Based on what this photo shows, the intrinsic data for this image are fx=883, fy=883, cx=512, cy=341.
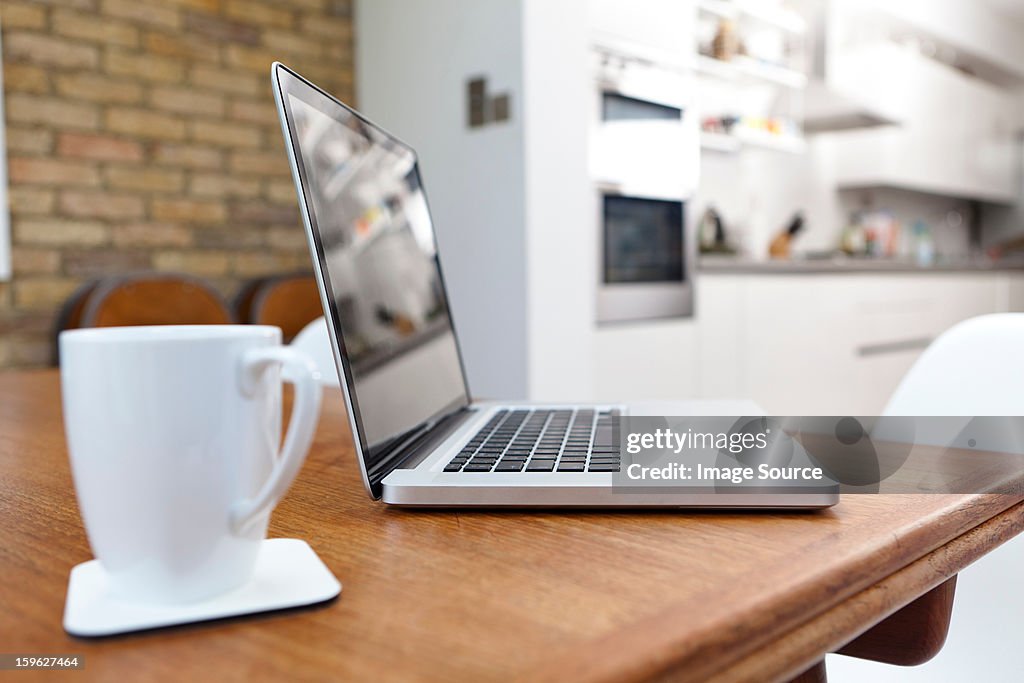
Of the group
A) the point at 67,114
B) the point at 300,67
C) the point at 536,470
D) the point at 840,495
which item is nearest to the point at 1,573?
the point at 536,470

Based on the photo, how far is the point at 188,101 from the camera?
9.84ft

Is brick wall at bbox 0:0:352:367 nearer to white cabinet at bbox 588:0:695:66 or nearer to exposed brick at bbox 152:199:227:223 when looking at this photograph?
exposed brick at bbox 152:199:227:223

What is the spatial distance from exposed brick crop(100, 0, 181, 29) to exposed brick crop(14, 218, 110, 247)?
2.22 feet

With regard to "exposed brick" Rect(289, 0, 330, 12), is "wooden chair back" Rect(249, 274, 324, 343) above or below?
below

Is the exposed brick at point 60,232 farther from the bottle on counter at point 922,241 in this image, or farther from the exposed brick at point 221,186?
the bottle on counter at point 922,241

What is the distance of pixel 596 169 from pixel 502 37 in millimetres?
505

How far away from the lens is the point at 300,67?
3.29 metres

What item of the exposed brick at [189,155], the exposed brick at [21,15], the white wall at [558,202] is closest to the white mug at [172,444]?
the white wall at [558,202]

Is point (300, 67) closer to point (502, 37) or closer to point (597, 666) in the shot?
point (502, 37)

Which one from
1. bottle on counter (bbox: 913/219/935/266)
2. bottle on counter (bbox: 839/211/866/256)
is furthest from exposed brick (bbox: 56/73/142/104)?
bottle on counter (bbox: 913/219/935/266)

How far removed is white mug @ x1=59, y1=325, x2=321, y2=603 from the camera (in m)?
0.37

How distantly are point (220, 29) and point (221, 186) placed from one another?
0.54m

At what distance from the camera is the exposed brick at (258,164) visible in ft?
10.3

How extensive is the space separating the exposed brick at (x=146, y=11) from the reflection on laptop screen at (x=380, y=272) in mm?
2316
